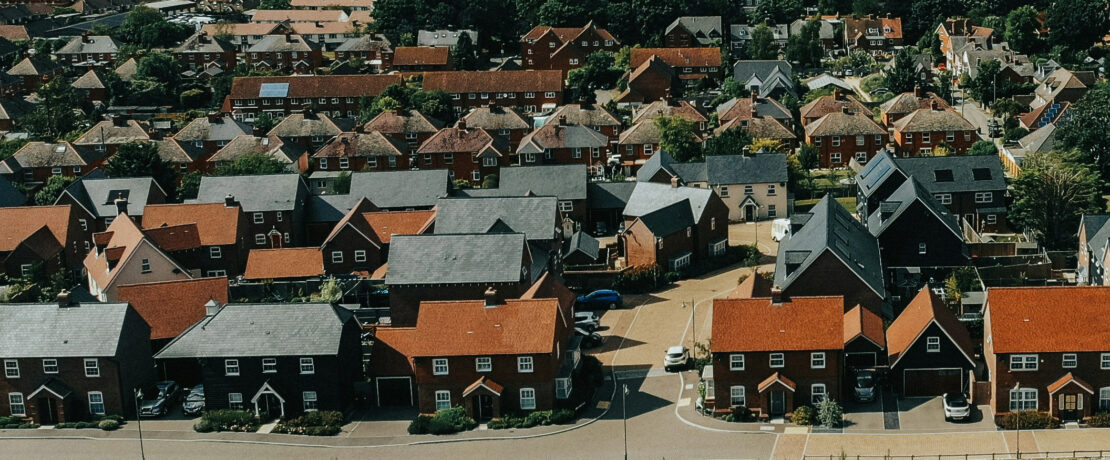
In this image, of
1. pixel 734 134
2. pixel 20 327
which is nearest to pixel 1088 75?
pixel 734 134

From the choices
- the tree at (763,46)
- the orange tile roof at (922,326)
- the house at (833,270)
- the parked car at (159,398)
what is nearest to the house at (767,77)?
the tree at (763,46)

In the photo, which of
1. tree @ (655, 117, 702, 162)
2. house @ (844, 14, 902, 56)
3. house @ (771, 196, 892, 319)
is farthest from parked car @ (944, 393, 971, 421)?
house @ (844, 14, 902, 56)

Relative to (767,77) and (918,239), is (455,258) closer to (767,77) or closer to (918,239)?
(918,239)

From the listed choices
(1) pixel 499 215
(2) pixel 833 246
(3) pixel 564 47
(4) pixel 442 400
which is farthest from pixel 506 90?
(4) pixel 442 400

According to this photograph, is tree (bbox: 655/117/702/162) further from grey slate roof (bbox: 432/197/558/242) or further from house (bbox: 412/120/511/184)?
grey slate roof (bbox: 432/197/558/242)

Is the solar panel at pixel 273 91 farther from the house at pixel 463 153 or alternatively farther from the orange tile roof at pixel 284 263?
the orange tile roof at pixel 284 263

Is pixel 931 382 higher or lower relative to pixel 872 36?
lower

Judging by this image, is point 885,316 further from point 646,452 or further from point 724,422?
point 646,452
